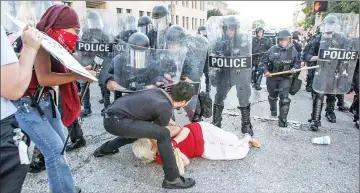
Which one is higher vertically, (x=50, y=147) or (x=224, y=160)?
(x=50, y=147)

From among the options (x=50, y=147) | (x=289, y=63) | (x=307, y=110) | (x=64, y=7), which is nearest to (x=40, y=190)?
(x=50, y=147)

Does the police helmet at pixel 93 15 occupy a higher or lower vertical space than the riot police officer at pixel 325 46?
higher

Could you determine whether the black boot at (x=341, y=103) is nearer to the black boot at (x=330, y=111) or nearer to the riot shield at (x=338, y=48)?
the black boot at (x=330, y=111)

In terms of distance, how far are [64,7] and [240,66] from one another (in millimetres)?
2486

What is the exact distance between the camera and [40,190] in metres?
2.76

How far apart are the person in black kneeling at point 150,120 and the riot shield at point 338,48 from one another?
277 cm

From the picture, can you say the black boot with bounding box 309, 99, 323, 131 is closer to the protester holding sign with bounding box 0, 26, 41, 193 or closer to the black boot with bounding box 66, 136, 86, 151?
the black boot with bounding box 66, 136, 86, 151

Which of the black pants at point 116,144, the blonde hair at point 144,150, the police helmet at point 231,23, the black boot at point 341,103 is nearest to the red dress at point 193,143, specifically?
the blonde hair at point 144,150

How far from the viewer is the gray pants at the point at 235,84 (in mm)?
4109

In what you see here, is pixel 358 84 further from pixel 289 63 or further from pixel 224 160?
pixel 224 160

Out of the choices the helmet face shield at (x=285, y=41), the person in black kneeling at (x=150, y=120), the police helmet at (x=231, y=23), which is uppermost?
the police helmet at (x=231, y=23)

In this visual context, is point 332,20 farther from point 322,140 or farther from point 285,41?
point 322,140

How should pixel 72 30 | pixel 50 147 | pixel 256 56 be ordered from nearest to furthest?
pixel 50 147 < pixel 72 30 < pixel 256 56

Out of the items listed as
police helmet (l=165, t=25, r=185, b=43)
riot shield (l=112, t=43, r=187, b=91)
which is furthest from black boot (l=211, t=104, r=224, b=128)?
riot shield (l=112, t=43, r=187, b=91)
